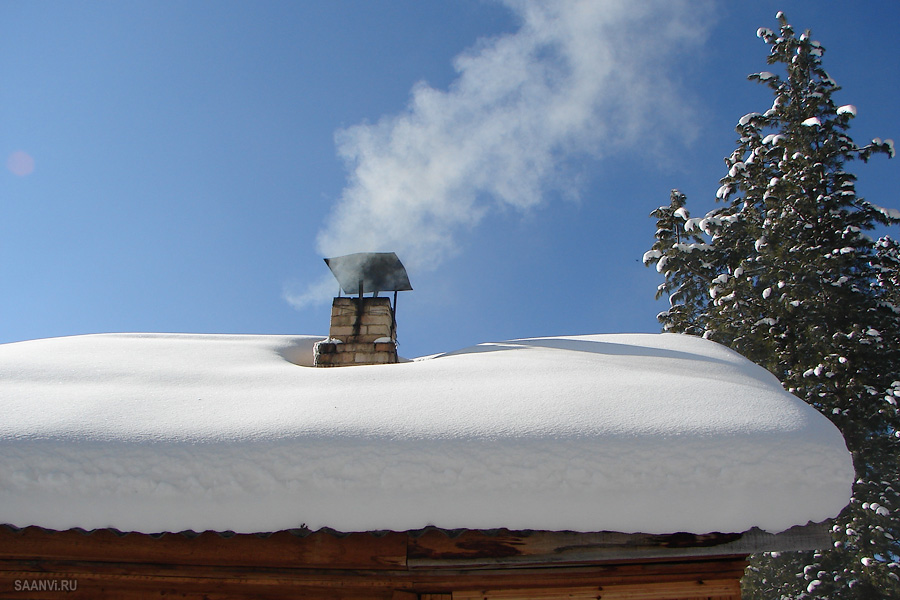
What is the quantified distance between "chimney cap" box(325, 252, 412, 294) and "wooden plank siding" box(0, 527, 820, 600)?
4.24m

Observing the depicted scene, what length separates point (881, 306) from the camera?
9.60 m

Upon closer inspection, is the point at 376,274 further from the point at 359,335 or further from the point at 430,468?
the point at 430,468

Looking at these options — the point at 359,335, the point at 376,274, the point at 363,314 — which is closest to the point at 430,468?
the point at 359,335

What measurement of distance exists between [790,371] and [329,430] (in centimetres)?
1013

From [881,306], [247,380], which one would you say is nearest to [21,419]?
[247,380]

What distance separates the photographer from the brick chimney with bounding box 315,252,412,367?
228 inches

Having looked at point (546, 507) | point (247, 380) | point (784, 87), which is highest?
point (784, 87)

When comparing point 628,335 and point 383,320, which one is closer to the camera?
point 628,335

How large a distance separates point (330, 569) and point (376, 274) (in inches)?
174

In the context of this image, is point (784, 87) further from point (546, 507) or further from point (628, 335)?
point (546, 507)

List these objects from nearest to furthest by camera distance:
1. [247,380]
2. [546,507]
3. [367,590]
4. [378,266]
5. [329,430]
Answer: [546,507] < [329,430] < [367,590] < [247,380] < [378,266]

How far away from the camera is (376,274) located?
669 cm

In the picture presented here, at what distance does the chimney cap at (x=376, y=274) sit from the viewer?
666cm

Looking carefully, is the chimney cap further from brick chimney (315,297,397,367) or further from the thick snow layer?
the thick snow layer
